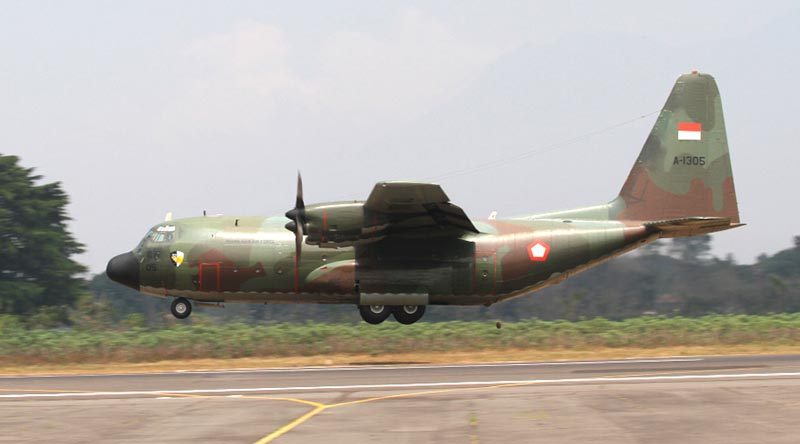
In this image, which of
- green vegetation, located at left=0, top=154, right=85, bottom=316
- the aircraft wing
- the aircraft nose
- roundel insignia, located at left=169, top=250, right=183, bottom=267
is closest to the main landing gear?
the aircraft wing

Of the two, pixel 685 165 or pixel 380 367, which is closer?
pixel 380 367

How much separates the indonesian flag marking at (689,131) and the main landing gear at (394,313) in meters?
10.7

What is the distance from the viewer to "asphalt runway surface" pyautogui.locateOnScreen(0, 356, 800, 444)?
15492 mm

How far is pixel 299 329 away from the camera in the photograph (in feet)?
115

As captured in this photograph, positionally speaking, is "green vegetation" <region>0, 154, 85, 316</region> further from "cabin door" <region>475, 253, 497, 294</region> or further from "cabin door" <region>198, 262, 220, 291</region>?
"cabin door" <region>475, 253, 497, 294</region>

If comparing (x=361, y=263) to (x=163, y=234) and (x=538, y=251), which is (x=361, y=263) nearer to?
(x=538, y=251)

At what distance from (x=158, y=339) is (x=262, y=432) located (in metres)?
18.9

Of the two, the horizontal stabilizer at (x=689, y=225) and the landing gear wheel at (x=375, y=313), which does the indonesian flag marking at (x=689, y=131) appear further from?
the landing gear wheel at (x=375, y=313)

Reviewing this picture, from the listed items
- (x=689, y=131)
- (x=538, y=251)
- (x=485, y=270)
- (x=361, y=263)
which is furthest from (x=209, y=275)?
(x=689, y=131)

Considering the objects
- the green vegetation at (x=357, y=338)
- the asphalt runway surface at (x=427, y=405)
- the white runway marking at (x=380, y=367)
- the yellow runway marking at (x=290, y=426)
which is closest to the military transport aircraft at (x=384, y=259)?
the white runway marking at (x=380, y=367)

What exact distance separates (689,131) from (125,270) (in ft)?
63.4

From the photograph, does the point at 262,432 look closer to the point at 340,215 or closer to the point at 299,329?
the point at 340,215

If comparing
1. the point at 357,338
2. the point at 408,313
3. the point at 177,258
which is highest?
the point at 177,258

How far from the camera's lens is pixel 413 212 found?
27.9 metres
